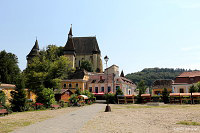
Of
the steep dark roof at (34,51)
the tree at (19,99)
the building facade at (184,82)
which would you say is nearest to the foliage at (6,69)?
the steep dark roof at (34,51)

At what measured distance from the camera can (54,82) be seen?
3772cm

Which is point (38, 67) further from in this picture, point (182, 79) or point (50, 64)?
point (182, 79)

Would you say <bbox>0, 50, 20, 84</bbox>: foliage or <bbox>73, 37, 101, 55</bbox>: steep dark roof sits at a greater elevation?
<bbox>73, 37, 101, 55</bbox>: steep dark roof

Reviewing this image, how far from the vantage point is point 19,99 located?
77.7ft

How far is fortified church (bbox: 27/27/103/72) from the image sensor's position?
79.1 metres

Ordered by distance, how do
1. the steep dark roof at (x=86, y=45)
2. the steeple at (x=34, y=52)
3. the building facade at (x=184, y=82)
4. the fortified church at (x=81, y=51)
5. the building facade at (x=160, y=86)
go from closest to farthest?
the building facade at (x=184, y=82) → the building facade at (x=160, y=86) → the fortified church at (x=81, y=51) → the steeple at (x=34, y=52) → the steep dark roof at (x=86, y=45)

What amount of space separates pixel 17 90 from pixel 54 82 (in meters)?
13.6

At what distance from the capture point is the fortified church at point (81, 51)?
259 ft

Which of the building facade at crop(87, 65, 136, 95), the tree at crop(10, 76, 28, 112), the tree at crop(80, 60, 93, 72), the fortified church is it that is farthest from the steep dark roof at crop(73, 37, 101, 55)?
the tree at crop(10, 76, 28, 112)

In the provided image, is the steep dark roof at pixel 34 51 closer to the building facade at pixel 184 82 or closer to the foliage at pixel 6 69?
the foliage at pixel 6 69

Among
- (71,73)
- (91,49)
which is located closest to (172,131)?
(71,73)

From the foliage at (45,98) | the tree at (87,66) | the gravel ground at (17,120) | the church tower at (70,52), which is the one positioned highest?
Result: the church tower at (70,52)

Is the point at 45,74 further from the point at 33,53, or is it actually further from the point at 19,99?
the point at 33,53

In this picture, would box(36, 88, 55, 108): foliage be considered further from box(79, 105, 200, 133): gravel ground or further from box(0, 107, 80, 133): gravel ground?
box(79, 105, 200, 133): gravel ground
